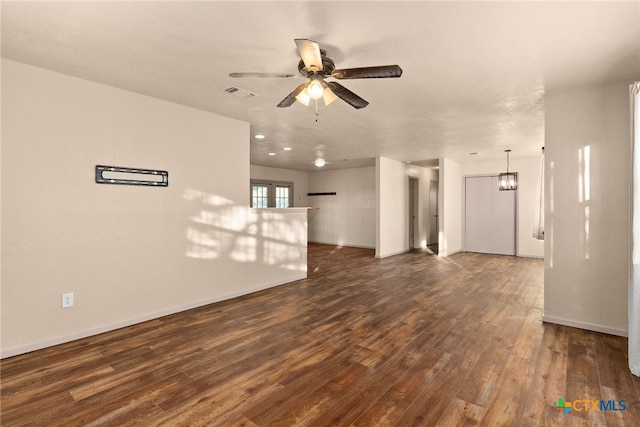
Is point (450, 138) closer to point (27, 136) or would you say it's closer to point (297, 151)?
point (297, 151)

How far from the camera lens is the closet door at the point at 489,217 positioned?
309 inches

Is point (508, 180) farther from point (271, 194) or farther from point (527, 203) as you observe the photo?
point (271, 194)

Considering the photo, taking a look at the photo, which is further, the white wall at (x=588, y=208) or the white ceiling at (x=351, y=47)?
the white wall at (x=588, y=208)

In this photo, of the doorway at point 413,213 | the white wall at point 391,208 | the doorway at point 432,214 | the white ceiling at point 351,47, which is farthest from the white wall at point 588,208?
the doorway at point 432,214

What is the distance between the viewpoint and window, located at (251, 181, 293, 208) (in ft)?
30.8

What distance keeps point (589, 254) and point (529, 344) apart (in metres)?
1.21

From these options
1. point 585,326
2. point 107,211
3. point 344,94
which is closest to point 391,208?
point 585,326

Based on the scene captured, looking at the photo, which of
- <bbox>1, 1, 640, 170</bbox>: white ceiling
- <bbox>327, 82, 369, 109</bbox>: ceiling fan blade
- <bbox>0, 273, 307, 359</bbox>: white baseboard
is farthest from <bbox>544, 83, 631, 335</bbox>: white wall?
<bbox>0, 273, 307, 359</bbox>: white baseboard

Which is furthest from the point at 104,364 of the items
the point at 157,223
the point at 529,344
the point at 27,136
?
the point at 529,344

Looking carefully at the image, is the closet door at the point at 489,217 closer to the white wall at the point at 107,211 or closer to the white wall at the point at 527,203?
the white wall at the point at 527,203

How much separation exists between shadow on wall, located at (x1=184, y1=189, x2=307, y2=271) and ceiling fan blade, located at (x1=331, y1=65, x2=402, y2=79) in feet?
8.34

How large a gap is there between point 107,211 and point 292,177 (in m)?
7.29

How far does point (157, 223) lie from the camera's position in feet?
11.6

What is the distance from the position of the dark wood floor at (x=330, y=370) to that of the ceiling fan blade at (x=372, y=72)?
214 centimetres
